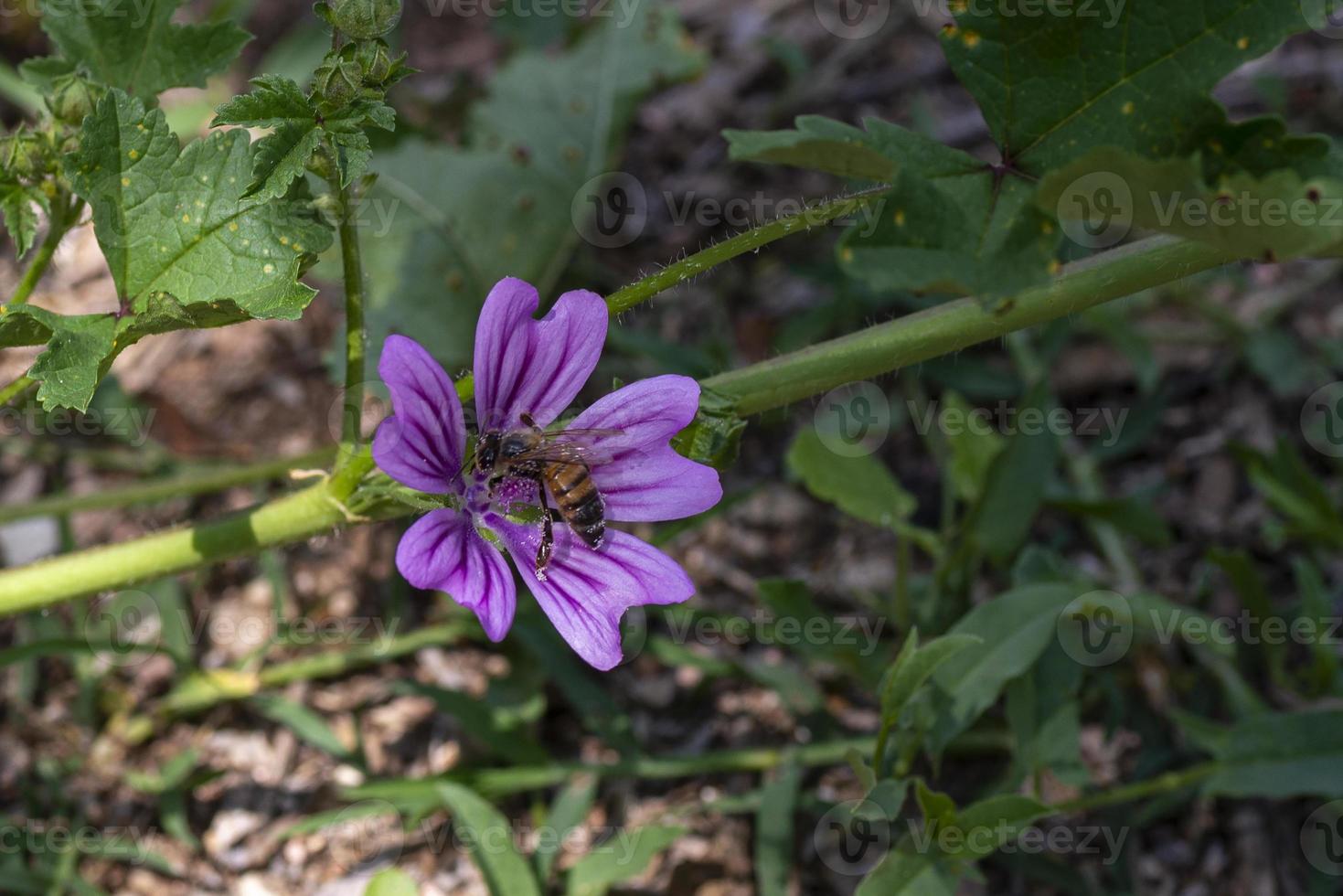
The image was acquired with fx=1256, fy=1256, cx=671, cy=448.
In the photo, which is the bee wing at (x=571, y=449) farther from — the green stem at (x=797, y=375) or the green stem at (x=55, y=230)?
the green stem at (x=55, y=230)

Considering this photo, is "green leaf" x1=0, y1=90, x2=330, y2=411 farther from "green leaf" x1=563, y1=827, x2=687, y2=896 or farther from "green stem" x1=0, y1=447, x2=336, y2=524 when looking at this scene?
"green leaf" x1=563, y1=827, x2=687, y2=896

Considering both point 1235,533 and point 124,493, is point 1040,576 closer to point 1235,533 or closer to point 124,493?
point 1235,533

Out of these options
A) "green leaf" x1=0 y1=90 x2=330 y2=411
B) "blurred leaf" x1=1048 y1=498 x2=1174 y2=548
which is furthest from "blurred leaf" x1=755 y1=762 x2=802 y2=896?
"green leaf" x1=0 y1=90 x2=330 y2=411

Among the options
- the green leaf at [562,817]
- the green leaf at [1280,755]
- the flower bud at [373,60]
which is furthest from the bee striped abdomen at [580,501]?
the green leaf at [1280,755]

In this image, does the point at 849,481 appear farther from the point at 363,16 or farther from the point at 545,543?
the point at 363,16

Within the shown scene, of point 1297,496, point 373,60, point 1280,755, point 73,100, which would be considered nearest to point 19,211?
point 73,100

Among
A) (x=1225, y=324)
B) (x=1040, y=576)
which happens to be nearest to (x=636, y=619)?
(x=1040, y=576)
